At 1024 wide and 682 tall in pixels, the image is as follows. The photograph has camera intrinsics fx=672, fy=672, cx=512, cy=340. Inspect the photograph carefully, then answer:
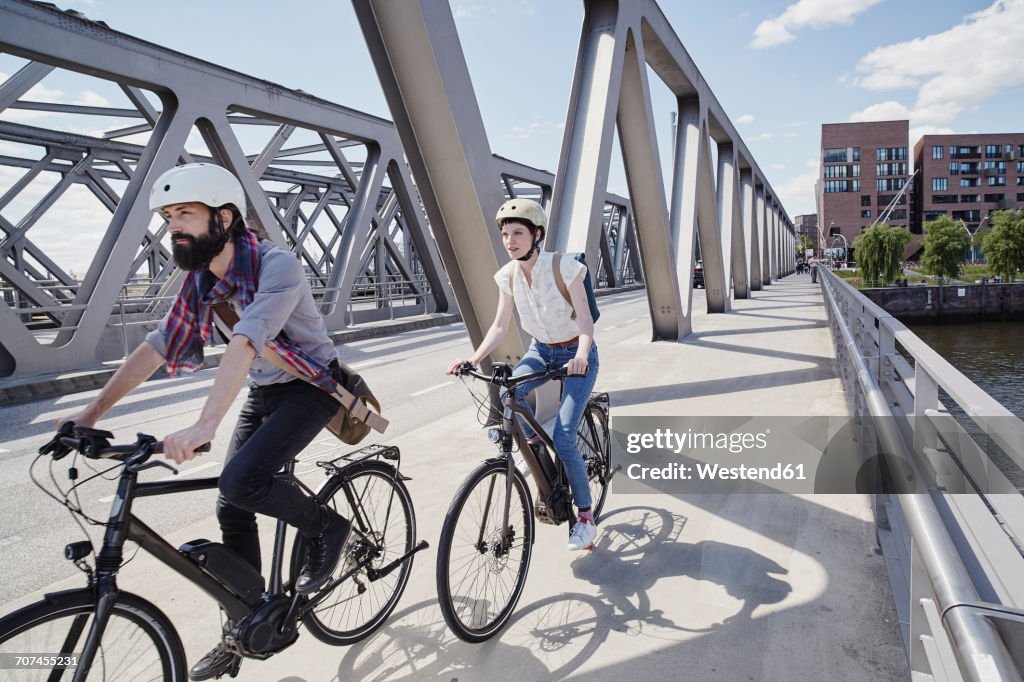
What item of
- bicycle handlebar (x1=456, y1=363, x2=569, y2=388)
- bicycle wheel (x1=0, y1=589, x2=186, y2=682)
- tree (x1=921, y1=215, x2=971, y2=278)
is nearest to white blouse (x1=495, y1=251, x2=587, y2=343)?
bicycle handlebar (x1=456, y1=363, x2=569, y2=388)

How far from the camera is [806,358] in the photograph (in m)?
9.75

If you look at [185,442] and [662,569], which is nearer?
[185,442]

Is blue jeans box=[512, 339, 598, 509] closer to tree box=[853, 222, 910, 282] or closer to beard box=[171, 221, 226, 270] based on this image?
beard box=[171, 221, 226, 270]

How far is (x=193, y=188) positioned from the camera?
227 cm

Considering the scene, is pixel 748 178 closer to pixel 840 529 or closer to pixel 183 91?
pixel 183 91

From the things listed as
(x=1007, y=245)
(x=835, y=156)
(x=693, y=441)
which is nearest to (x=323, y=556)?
(x=693, y=441)

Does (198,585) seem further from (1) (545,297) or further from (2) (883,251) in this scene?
(2) (883,251)

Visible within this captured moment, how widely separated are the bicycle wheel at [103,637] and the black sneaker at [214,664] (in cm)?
10

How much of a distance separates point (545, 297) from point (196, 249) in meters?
1.79

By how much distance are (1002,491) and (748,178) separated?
29764mm

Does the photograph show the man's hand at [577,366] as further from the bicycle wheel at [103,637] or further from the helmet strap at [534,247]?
the bicycle wheel at [103,637]

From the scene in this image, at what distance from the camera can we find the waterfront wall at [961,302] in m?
57.5

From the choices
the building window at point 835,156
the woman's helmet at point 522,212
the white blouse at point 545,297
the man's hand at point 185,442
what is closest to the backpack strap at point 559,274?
the white blouse at point 545,297

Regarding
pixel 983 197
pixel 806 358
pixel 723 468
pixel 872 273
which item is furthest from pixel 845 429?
pixel 983 197
